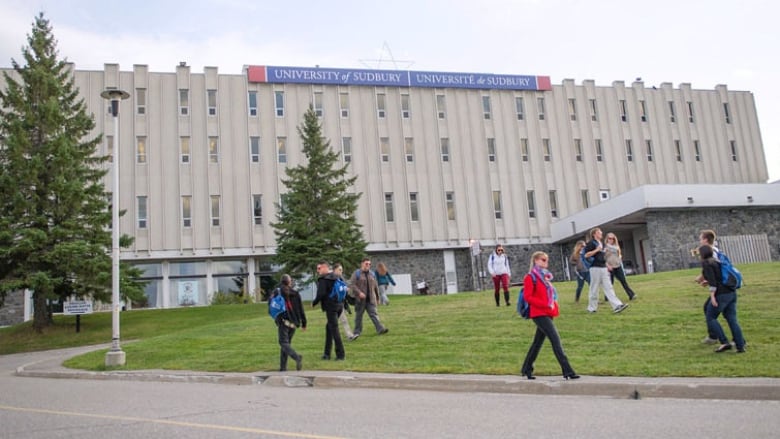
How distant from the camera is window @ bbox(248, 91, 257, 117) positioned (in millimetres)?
42062

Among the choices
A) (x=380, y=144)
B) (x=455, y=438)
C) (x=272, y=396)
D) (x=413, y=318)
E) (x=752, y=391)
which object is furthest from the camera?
(x=380, y=144)

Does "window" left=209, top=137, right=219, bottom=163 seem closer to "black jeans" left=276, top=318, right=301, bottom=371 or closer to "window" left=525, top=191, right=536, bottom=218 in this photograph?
"window" left=525, top=191, right=536, bottom=218

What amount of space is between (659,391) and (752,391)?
41.3 inches

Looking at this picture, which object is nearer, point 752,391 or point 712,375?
point 752,391

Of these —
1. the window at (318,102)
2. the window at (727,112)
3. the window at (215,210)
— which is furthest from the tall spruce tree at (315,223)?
the window at (727,112)

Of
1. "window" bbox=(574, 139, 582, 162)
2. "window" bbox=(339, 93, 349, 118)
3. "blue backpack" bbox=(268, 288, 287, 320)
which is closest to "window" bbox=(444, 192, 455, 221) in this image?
"window" bbox=(339, 93, 349, 118)

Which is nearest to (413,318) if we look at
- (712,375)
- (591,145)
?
(712,375)

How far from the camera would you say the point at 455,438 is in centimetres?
618

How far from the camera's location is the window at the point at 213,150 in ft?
134

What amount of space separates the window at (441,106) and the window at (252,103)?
12312mm

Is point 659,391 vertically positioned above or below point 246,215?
below

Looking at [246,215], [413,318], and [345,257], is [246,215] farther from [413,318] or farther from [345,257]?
[413,318]

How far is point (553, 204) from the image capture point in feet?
149

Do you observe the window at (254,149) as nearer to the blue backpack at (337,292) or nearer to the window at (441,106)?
the window at (441,106)
